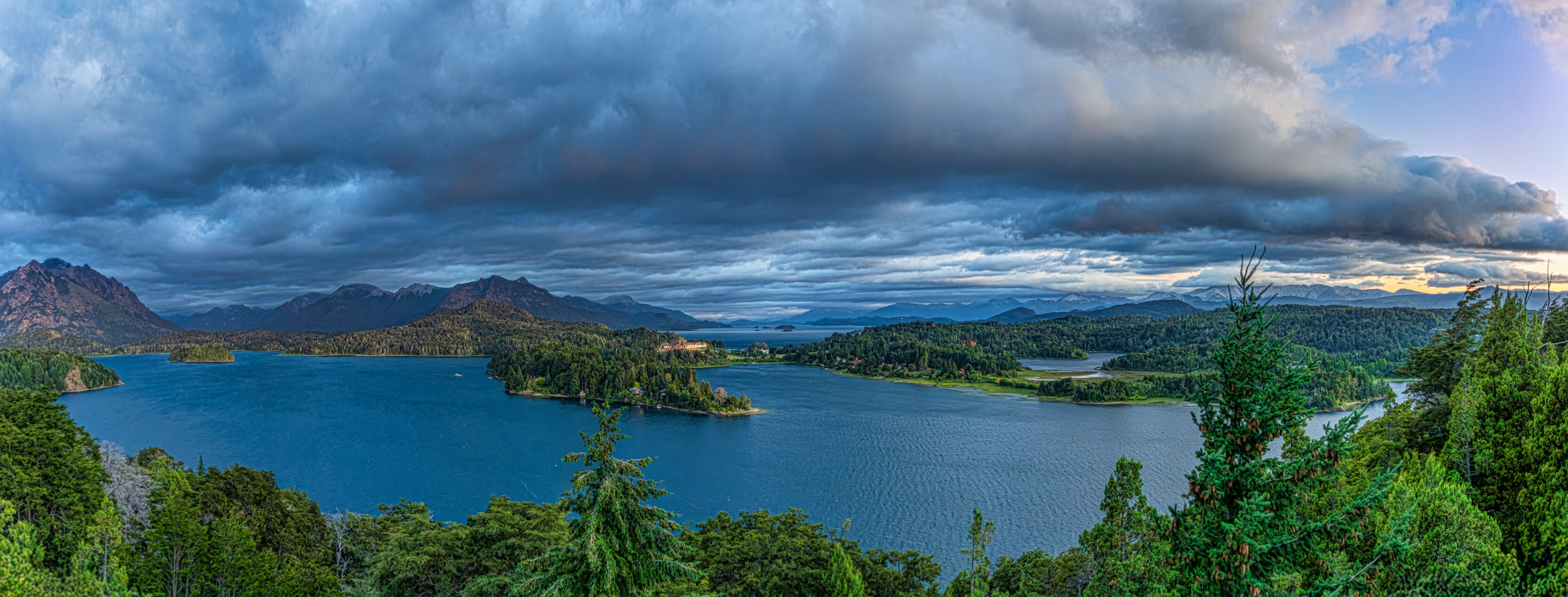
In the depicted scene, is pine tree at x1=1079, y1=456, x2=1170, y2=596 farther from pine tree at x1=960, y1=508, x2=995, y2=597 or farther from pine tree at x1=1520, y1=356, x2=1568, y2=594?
pine tree at x1=1520, y1=356, x2=1568, y2=594

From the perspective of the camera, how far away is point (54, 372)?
127 meters

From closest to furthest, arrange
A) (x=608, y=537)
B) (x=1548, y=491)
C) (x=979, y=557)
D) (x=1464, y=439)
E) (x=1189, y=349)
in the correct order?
(x=608, y=537)
(x=1548, y=491)
(x=1464, y=439)
(x=979, y=557)
(x=1189, y=349)

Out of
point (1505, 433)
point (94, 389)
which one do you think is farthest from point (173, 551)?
point (94, 389)

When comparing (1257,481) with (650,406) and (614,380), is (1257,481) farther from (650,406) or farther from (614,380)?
(614,380)

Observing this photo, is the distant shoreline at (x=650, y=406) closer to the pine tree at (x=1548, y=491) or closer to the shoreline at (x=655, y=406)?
the shoreline at (x=655, y=406)

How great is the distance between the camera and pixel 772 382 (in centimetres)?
13562

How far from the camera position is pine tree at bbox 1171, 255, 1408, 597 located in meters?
7.23

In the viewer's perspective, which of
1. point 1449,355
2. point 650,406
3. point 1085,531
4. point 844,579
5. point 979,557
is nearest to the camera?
point 844,579

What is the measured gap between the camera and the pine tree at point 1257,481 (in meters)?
7.23

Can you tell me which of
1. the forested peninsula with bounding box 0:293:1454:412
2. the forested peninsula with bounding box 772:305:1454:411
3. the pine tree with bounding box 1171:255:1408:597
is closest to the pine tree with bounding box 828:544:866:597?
the pine tree with bounding box 1171:255:1408:597

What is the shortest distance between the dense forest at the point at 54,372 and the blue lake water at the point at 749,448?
633cm

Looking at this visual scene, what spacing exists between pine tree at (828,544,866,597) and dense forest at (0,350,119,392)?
159m

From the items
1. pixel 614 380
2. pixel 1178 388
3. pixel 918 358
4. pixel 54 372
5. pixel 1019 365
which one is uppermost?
pixel 54 372

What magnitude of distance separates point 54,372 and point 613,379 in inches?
4536
